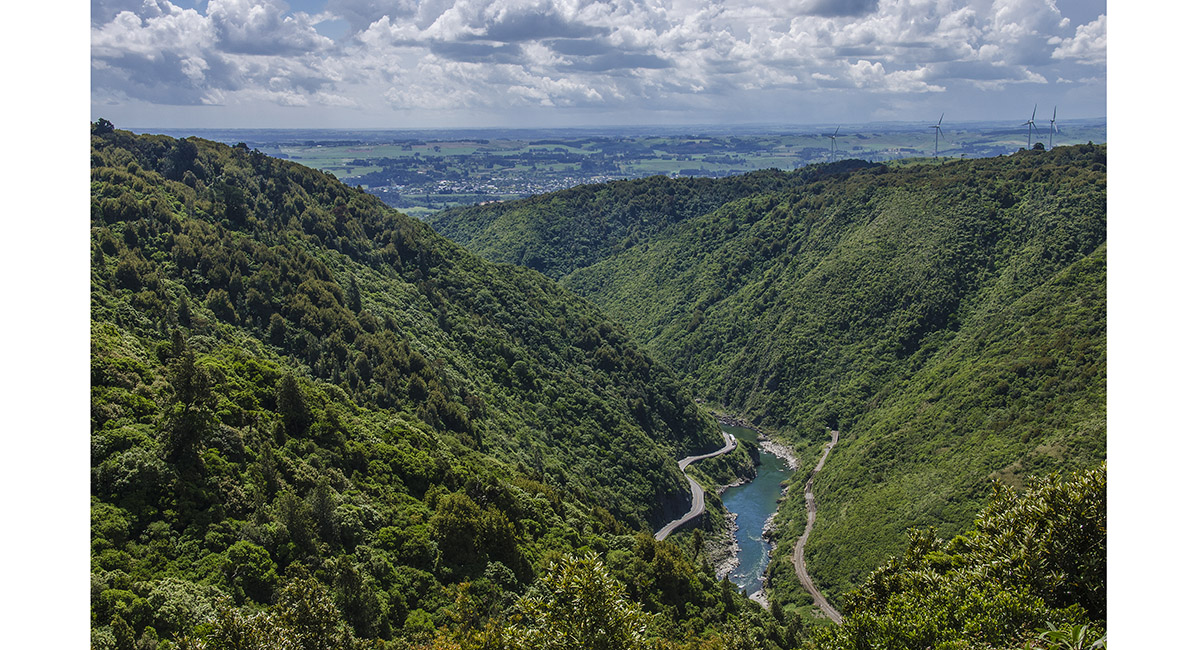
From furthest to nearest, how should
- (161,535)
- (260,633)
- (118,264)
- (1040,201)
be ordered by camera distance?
(1040,201)
(118,264)
(161,535)
(260,633)

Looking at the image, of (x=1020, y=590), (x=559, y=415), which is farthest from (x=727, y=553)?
(x=1020, y=590)

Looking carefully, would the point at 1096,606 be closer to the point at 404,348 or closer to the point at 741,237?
the point at 404,348

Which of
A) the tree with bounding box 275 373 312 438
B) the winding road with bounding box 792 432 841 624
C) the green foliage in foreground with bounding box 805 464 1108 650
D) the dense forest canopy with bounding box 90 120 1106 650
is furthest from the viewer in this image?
the winding road with bounding box 792 432 841 624

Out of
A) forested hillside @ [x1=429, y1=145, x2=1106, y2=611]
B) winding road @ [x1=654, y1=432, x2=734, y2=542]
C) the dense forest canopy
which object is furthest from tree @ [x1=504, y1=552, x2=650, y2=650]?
forested hillside @ [x1=429, y1=145, x2=1106, y2=611]

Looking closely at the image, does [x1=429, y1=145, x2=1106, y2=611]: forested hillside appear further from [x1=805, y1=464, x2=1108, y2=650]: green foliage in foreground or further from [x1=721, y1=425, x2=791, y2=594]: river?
[x1=805, y1=464, x2=1108, y2=650]: green foliage in foreground

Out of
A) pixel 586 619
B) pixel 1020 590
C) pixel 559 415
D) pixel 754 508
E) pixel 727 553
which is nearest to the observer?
pixel 586 619

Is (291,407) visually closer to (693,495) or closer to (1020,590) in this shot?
(1020,590)

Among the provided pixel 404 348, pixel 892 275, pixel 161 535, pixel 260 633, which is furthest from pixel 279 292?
pixel 892 275
